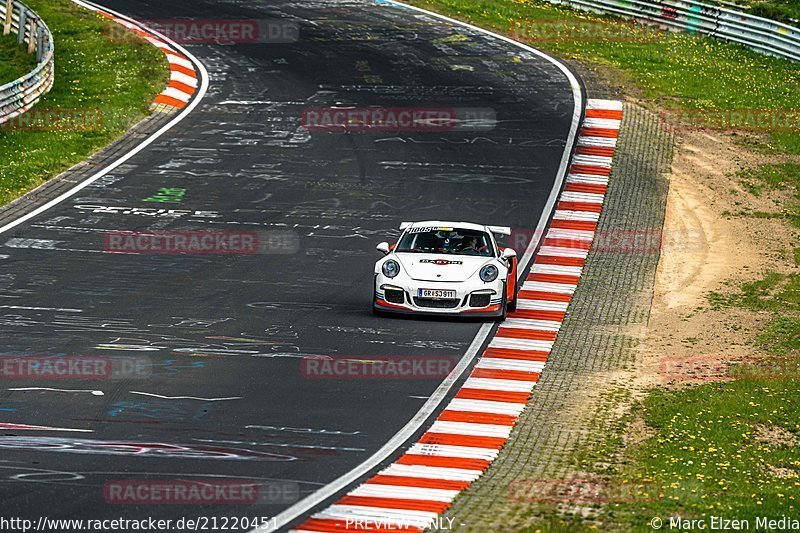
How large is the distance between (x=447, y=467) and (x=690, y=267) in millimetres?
11038

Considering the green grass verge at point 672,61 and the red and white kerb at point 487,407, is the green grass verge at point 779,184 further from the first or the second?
the red and white kerb at point 487,407

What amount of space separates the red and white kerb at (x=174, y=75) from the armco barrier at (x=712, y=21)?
42.8 ft

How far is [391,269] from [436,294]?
0.75m

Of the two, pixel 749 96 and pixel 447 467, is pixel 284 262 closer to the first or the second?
pixel 447 467

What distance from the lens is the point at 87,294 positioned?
2019 centimetres

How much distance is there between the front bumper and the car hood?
12cm

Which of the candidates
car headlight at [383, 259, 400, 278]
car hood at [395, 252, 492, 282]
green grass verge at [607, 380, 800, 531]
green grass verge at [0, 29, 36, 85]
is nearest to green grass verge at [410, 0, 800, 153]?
green grass verge at [0, 29, 36, 85]

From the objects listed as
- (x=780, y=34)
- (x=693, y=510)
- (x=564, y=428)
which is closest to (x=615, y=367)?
(x=564, y=428)

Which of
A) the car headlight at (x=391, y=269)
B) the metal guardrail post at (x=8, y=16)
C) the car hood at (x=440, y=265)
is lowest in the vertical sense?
the metal guardrail post at (x=8, y=16)

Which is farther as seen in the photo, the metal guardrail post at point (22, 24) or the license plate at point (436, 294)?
the metal guardrail post at point (22, 24)

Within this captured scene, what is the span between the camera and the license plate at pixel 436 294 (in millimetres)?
19297

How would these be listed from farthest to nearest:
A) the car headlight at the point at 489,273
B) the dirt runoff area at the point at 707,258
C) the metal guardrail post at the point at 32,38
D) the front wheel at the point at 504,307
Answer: the metal guardrail post at the point at 32,38
the front wheel at the point at 504,307
the car headlight at the point at 489,273
the dirt runoff area at the point at 707,258

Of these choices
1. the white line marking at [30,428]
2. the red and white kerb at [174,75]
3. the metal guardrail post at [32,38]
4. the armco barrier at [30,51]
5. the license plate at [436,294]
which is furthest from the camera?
the metal guardrail post at [32,38]

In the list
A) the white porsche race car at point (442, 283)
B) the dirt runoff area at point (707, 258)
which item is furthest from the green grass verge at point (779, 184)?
the white porsche race car at point (442, 283)
